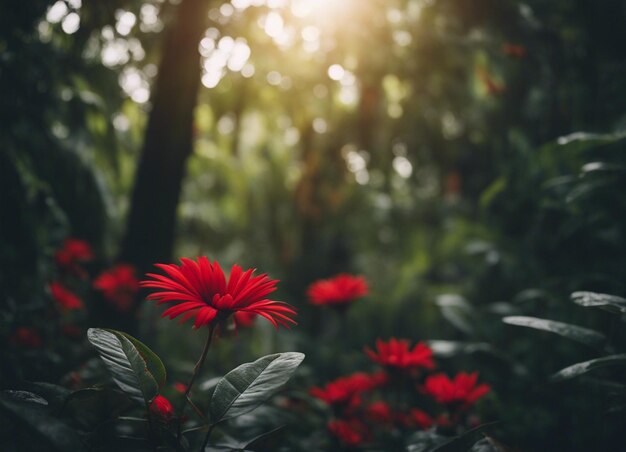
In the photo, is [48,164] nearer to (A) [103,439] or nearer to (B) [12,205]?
(B) [12,205]

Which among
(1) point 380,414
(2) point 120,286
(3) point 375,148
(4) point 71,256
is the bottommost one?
(1) point 380,414

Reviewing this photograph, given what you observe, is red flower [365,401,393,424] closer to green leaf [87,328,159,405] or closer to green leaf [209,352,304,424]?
green leaf [209,352,304,424]

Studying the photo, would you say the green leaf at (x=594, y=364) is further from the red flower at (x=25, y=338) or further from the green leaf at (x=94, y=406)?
the red flower at (x=25, y=338)

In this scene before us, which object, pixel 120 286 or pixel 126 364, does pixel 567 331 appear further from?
pixel 120 286

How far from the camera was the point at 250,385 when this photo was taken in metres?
0.59

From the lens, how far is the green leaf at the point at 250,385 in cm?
56

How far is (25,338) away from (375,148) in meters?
1.54

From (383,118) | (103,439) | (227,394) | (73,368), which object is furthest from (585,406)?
(383,118)

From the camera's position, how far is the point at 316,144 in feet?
7.54

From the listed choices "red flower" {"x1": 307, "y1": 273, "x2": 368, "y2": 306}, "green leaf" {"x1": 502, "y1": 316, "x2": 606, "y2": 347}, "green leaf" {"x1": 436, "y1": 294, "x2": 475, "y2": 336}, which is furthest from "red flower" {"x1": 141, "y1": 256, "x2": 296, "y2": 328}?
"green leaf" {"x1": 436, "y1": 294, "x2": 475, "y2": 336}

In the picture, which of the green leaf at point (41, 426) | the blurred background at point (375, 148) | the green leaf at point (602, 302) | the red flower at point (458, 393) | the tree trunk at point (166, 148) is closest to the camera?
the green leaf at point (41, 426)

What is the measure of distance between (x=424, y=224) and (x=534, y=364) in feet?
5.32

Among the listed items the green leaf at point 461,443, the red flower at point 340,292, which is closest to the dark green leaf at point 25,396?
the green leaf at point 461,443

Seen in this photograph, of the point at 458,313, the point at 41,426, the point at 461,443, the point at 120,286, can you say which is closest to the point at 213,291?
the point at 41,426
